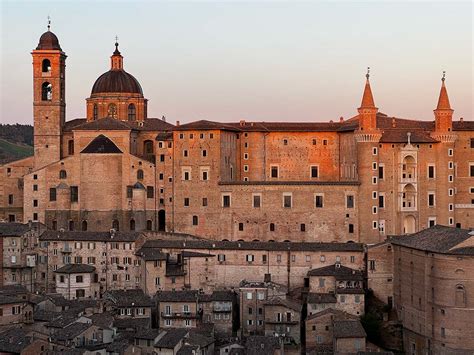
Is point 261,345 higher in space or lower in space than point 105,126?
lower

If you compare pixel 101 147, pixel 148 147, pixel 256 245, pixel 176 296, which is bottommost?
pixel 176 296

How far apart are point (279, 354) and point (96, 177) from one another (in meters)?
24.8

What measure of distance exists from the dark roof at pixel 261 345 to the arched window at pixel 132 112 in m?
31.3

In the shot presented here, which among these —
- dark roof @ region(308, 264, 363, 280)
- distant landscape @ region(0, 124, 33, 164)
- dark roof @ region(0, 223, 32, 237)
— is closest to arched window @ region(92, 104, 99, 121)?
dark roof @ region(0, 223, 32, 237)

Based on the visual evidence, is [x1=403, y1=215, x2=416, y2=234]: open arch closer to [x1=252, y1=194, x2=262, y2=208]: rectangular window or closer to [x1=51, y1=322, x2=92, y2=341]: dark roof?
[x1=252, y1=194, x2=262, y2=208]: rectangular window

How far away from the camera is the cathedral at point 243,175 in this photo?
71250 mm

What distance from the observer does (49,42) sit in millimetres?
78750

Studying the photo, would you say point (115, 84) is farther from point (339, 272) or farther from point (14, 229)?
point (339, 272)

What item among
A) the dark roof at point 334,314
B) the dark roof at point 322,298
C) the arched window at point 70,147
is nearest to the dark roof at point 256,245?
the dark roof at point 322,298

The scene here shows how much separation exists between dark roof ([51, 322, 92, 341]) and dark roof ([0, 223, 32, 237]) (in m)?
12.1

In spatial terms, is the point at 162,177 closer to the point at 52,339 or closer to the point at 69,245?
the point at 69,245

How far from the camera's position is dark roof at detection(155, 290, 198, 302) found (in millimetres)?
60031

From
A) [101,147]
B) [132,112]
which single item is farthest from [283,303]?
[132,112]

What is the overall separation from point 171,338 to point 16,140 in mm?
96518
